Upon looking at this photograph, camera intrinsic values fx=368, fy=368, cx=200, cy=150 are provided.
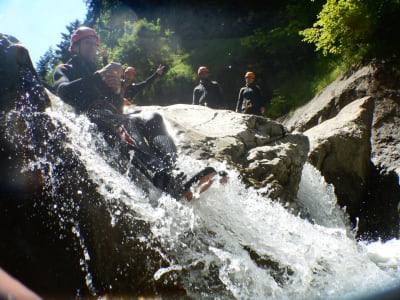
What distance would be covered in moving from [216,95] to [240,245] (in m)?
6.05

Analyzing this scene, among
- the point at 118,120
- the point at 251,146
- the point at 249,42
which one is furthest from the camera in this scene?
the point at 249,42

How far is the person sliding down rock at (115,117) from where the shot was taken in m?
3.81

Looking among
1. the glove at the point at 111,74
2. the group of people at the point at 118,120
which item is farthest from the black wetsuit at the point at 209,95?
the glove at the point at 111,74

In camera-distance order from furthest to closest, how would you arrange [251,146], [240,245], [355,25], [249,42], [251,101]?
[249,42] → [251,101] → [355,25] → [251,146] → [240,245]

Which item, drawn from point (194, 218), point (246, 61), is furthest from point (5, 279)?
point (246, 61)

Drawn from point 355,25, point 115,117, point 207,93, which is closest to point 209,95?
point 207,93

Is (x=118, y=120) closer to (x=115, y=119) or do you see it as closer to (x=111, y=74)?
(x=115, y=119)

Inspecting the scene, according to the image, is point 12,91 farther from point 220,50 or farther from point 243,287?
point 220,50

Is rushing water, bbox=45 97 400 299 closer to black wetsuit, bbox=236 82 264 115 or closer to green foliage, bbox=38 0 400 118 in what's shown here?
black wetsuit, bbox=236 82 264 115

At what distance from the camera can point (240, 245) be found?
349cm

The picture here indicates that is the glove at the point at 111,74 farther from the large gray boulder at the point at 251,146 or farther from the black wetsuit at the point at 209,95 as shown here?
→ the black wetsuit at the point at 209,95

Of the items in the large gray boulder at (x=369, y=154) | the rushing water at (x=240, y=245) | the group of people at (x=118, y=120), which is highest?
the group of people at (x=118, y=120)

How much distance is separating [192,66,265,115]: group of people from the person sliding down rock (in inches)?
175

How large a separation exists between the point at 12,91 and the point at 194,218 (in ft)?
7.24
